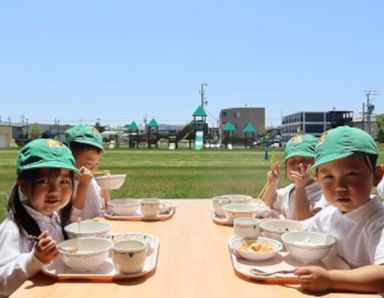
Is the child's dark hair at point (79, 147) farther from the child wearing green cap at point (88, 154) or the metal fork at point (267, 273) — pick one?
the metal fork at point (267, 273)

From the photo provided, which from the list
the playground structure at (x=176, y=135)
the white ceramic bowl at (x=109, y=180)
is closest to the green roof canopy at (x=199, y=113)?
the playground structure at (x=176, y=135)

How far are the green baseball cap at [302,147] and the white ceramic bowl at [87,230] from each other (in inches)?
46.5

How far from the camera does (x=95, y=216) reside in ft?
7.65

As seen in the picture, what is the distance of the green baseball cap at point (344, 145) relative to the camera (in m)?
1.25

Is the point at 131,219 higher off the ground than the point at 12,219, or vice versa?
the point at 12,219

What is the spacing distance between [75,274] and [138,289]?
229 millimetres

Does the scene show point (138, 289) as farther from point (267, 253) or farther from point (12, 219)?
point (12, 219)

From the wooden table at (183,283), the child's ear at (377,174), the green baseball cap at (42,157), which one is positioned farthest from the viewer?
the green baseball cap at (42,157)

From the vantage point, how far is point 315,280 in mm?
1122

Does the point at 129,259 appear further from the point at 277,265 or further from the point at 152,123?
the point at 152,123

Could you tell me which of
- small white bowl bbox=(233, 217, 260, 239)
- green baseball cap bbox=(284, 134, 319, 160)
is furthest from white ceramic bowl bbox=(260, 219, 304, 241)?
green baseball cap bbox=(284, 134, 319, 160)

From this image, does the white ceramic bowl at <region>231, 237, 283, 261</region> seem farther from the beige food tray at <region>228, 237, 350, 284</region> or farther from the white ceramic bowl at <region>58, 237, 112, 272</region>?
the white ceramic bowl at <region>58, 237, 112, 272</region>

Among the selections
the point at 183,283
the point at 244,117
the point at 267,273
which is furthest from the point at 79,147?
the point at 244,117

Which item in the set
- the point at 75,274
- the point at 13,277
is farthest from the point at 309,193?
the point at 13,277
